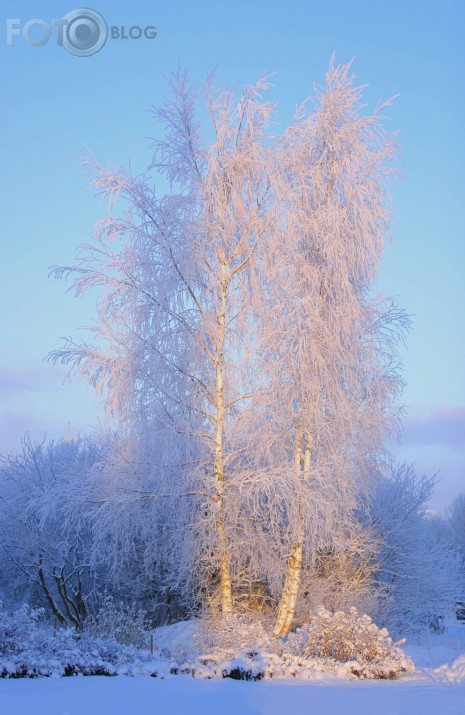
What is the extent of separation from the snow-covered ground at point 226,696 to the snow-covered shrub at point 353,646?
12.0 inches

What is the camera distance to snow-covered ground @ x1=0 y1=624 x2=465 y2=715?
664 cm

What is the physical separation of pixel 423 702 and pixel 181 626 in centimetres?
759

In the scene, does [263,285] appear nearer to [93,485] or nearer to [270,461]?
[270,461]

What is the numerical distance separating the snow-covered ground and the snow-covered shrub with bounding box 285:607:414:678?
1.00ft

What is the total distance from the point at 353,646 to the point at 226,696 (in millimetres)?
2682

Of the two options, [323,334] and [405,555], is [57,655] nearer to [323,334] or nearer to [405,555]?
[323,334]

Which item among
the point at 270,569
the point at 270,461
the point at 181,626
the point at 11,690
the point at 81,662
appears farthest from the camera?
the point at 181,626

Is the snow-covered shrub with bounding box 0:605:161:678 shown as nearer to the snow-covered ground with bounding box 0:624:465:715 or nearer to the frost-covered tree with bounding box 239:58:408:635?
the snow-covered ground with bounding box 0:624:465:715

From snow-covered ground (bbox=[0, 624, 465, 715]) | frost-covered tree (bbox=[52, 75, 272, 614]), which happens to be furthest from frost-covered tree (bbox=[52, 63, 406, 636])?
snow-covered ground (bbox=[0, 624, 465, 715])

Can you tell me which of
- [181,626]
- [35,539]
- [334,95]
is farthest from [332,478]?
[35,539]

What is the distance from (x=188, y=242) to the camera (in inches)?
451

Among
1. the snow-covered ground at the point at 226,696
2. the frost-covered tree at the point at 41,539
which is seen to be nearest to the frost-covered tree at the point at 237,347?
the snow-covered ground at the point at 226,696

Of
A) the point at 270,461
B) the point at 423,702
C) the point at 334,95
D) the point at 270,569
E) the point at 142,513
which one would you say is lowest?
the point at 423,702

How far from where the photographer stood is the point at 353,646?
9.42 metres
